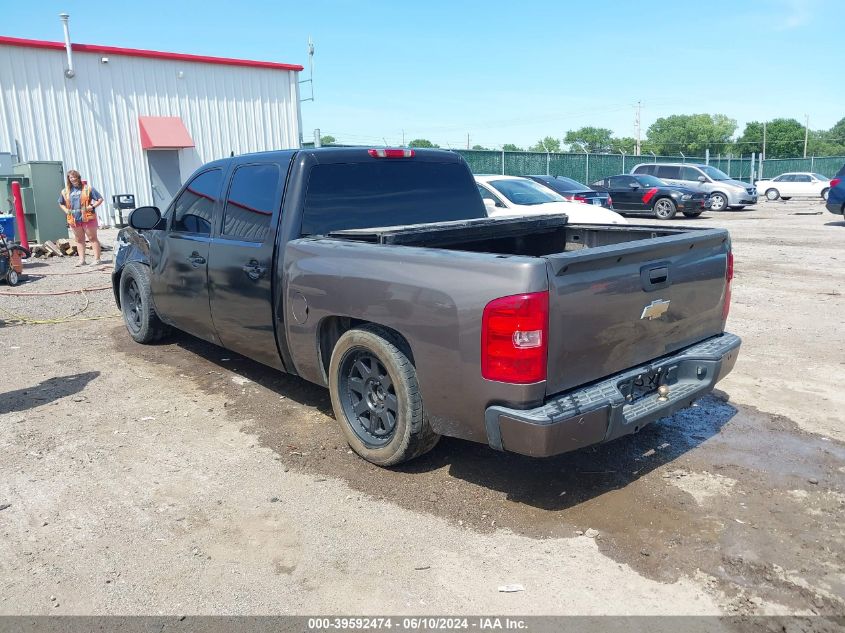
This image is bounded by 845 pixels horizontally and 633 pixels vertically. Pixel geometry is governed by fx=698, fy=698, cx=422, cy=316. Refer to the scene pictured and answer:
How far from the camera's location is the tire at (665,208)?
21.3m

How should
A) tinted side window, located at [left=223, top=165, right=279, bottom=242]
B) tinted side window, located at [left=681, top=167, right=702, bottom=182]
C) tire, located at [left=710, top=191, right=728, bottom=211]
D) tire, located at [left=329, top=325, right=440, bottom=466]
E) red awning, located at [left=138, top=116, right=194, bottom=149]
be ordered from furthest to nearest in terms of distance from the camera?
tire, located at [left=710, top=191, right=728, bottom=211] < tinted side window, located at [left=681, top=167, right=702, bottom=182] < red awning, located at [left=138, top=116, right=194, bottom=149] < tinted side window, located at [left=223, top=165, right=279, bottom=242] < tire, located at [left=329, top=325, right=440, bottom=466]

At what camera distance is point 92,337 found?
747cm

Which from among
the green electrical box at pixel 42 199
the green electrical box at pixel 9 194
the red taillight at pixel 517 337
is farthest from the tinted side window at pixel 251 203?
the green electrical box at pixel 9 194

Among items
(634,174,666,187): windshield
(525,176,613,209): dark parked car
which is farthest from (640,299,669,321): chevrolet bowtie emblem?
(634,174,666,187): windshield

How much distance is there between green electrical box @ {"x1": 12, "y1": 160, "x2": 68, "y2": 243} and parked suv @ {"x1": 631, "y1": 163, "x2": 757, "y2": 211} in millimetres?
18692

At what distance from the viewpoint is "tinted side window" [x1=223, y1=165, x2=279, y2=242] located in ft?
→ 15.5

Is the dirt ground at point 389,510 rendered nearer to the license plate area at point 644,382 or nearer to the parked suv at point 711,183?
the license plate area at point 644,382

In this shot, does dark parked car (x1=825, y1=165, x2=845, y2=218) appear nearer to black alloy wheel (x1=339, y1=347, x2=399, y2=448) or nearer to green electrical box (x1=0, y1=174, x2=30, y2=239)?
black alloy wheel (x1=339, y1=347, x2=399, y2=448)

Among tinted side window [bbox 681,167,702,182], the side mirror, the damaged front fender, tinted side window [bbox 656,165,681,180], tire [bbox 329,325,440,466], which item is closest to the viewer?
tire [bbox 329,325,440,466]

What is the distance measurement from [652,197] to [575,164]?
11409 millimetres

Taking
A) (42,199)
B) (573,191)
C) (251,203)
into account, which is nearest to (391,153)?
(251,203)

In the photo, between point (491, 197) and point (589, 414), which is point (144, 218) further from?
point (491, 197)

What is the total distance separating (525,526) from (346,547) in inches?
34.9

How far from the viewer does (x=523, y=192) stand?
1329 cm
